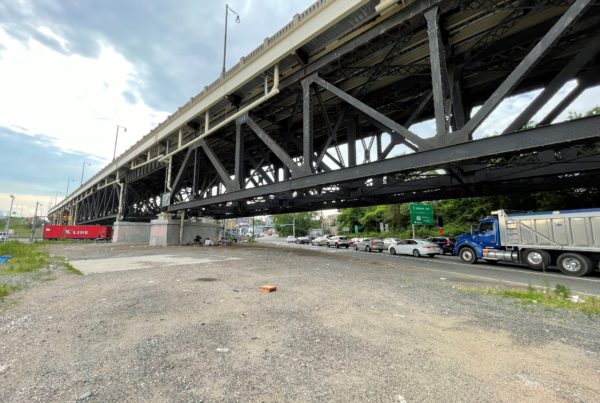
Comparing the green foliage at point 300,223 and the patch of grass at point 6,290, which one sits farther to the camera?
the green foliage at point 300,223

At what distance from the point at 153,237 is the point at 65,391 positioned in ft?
88.0

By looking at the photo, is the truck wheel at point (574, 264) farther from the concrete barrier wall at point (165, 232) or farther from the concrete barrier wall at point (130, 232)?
the concrete barrier wall at point (130, 232)

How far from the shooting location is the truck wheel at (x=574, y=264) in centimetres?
1191

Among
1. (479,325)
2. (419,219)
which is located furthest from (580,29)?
(419,219)

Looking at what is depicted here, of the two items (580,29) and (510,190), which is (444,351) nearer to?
(580,29)

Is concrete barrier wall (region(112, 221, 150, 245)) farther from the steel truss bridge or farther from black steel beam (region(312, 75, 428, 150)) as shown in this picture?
black steel beam (region(312, 75, 428, 150))

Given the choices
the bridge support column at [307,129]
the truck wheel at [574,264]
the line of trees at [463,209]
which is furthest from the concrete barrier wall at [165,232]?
the line of trees at [463,209]

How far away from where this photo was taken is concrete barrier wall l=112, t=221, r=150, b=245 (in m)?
32.7

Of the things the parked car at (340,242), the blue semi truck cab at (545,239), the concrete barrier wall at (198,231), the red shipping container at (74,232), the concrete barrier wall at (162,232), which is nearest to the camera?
the blue semi truck cab at (545,239)

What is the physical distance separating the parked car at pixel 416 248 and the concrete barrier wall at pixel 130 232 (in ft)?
93.1

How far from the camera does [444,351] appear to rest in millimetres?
3469

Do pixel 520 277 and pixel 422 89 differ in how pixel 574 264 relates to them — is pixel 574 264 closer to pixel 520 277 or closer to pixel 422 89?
pixel 520 277

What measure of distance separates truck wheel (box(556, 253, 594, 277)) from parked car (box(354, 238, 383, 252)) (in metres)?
16.5

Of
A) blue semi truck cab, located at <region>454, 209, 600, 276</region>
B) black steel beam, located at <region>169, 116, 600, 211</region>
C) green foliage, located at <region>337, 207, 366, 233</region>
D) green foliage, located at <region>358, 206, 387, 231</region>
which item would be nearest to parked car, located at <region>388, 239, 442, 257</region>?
blue semi truck cab, located at <region>454, 209, 600, 276</region>
